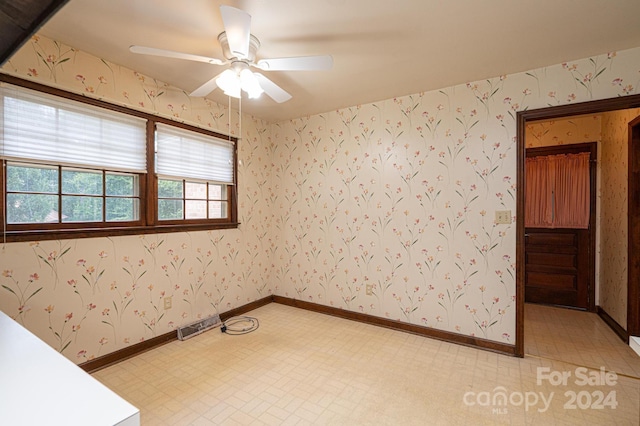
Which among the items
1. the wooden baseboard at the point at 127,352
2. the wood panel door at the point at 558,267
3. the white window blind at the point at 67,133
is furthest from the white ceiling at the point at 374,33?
the wood panel door at the point at 558,267

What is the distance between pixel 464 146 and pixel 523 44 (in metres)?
0.86

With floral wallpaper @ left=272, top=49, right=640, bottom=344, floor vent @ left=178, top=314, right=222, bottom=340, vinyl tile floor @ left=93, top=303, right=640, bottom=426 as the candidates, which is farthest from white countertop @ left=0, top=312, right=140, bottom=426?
floral wallpaper @ left=272, top=49, right=640, bottom=344

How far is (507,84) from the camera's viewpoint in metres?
2.43

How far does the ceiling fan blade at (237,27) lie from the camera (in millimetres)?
1286

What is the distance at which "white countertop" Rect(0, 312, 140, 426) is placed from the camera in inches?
24.4

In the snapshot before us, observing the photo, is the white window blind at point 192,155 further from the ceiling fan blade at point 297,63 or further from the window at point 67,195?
the ceiling fan blade at point 297,63

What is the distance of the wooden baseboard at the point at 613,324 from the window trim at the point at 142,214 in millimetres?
4081

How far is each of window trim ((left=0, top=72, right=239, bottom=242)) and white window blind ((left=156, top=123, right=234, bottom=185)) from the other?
0.19 feet

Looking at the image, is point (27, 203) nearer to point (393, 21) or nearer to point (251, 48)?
point (251, 48)

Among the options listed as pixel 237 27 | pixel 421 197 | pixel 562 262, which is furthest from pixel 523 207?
pixel 237 27

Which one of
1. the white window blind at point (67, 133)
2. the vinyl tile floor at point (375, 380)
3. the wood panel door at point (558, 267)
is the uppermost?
the white window blind at point (67, 133)

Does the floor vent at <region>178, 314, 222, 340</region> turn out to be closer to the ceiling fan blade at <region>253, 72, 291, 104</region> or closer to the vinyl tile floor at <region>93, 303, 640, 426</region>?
the vinyl tile floor at <region>93, 303, 640, 426</region>

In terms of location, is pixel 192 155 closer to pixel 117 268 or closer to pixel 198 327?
pixel 117 268

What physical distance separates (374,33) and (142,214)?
237cm
